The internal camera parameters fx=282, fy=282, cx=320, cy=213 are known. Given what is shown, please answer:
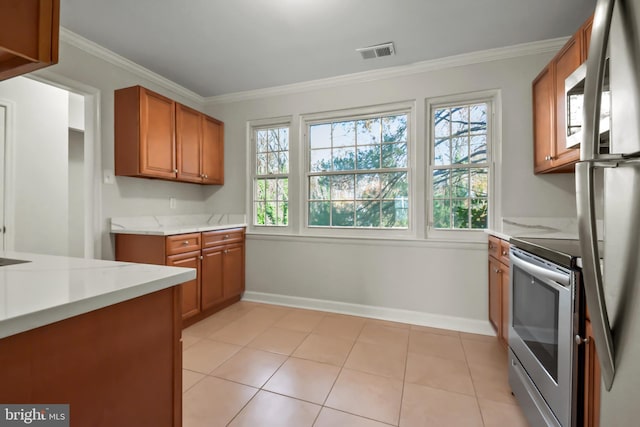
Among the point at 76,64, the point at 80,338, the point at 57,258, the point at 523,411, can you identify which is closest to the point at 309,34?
the point at 76,64

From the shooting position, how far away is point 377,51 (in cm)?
257

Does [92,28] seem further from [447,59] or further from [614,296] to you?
[614,296]

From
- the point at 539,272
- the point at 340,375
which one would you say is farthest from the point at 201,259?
the point at 539,272

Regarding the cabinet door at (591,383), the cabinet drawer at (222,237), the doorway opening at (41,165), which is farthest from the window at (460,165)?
the doorway opening at (41,165)

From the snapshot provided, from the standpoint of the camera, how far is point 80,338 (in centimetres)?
74

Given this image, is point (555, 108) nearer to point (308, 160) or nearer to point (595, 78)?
point (595, 78)

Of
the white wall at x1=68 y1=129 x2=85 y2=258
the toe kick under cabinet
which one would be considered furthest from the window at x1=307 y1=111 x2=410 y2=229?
the white wall at x1=68 y1=129 x2=85 y2=258

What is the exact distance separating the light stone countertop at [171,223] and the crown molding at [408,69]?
1.52m

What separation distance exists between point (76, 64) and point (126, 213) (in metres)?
1.33

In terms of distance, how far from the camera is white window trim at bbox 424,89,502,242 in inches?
104

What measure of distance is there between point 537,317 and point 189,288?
2680 mm

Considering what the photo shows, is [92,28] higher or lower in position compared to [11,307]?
higher

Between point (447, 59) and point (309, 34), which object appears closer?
point (309, 34)

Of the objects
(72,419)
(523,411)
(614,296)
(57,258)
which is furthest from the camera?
(523,411)
